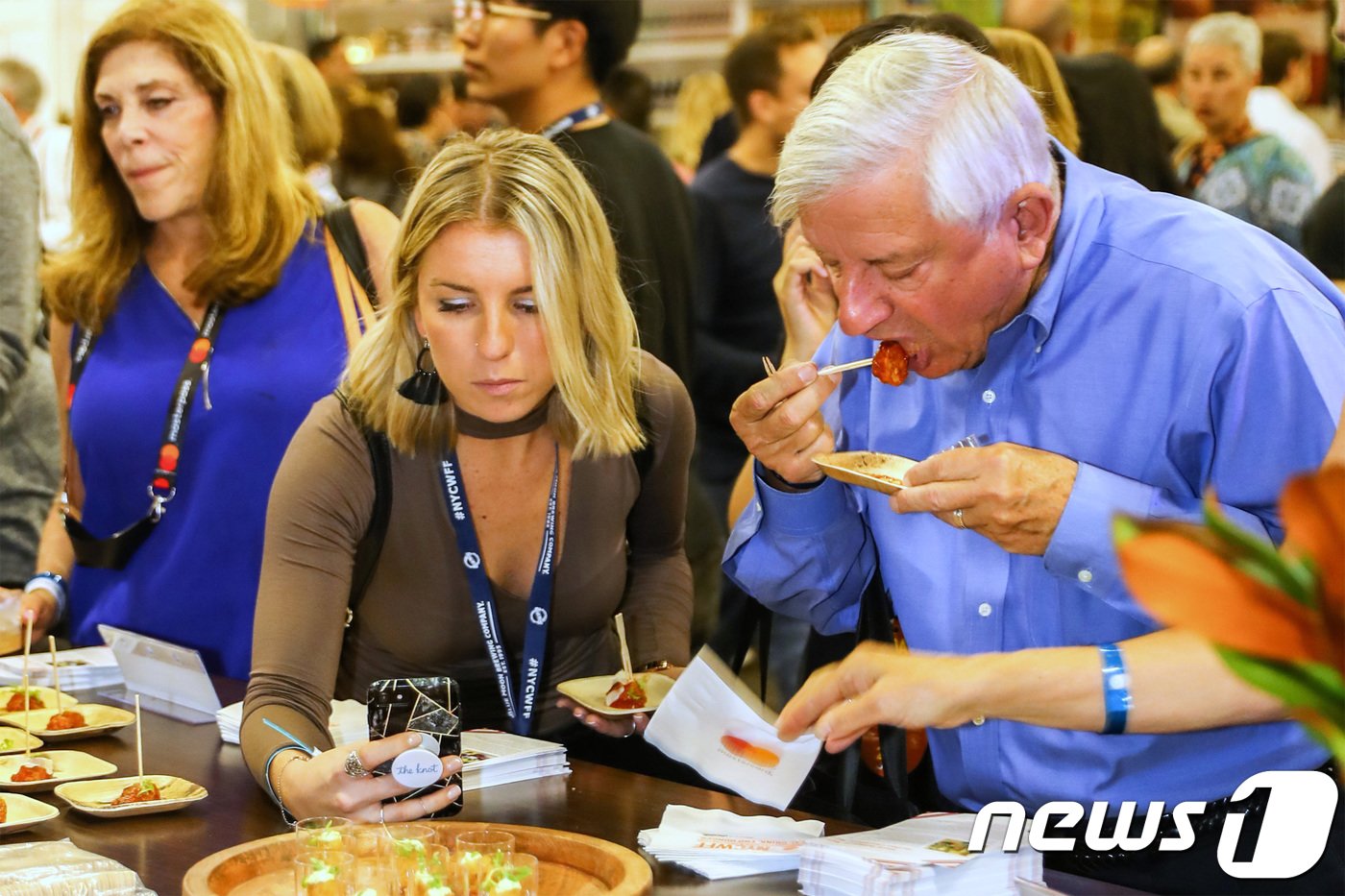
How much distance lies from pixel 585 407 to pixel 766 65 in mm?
2860

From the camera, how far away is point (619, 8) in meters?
3.95

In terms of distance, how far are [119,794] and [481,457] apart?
784 millimetres

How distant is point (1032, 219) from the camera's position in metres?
2.02

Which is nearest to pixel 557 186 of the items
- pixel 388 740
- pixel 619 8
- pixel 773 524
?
pixel 773 524

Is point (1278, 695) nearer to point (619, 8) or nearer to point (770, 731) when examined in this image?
point (770, 731)

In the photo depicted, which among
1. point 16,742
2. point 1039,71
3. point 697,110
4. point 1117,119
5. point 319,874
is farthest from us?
point 697,110

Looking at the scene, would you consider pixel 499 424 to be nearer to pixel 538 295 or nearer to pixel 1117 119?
pixel 538 295

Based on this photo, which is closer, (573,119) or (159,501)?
(159,501)

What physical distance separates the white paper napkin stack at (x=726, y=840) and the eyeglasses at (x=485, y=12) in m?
2.39

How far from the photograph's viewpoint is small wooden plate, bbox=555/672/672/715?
2.41 meters

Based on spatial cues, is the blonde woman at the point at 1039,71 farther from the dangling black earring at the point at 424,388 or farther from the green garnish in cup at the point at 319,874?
the green garnish in cup at the point at 319,874

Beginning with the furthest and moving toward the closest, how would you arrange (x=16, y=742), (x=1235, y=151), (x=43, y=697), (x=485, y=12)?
(x=1235, y=151), (x=485, y=12), (x=43, y=697), (x=16, y=742)

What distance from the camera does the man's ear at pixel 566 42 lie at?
3.87m

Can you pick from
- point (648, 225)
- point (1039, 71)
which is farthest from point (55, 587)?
point (1039, 71)
